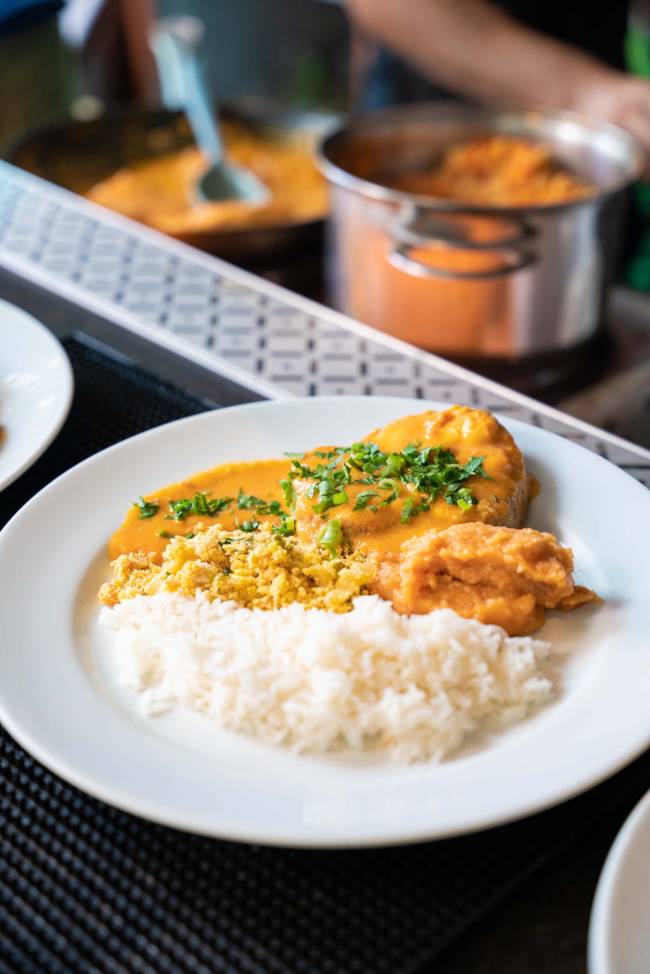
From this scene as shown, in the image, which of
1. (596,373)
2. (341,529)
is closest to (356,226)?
(596,373)

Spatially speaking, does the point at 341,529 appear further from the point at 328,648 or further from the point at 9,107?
the point at 9,107

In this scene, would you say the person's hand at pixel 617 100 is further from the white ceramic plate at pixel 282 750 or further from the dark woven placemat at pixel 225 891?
the dark woven placemat at pixel 225 891

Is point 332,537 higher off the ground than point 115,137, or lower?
higher

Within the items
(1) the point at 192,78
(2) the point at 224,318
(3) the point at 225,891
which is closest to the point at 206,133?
(1) the point at 192,78

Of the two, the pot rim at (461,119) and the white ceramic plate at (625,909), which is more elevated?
the pot rim at (461,119)

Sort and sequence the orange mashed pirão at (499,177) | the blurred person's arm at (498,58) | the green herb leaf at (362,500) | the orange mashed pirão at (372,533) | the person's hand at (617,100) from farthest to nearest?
the blurred person's arm at (498,58) < the person's hand at (617,100) < the orange mashed pirão at (499,177) < the green herb leaf at (362,500) < the orange mashed pirão at (372,533)

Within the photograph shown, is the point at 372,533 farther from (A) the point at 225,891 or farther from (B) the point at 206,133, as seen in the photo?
(B) the point at 206,133

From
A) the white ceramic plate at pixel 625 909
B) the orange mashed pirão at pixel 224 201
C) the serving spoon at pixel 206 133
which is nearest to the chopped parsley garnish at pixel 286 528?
the white ceramic plate at pixel 625 909
